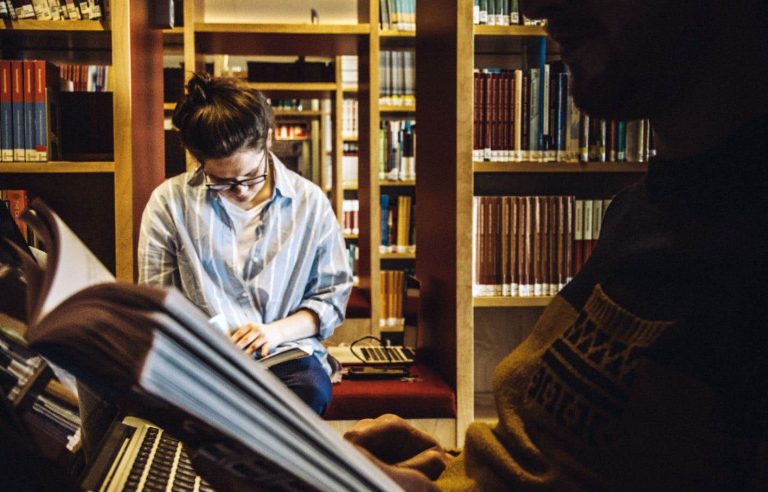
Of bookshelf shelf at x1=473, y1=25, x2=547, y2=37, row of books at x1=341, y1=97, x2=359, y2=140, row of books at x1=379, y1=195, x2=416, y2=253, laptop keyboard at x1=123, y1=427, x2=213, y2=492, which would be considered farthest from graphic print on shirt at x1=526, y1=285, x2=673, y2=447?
row of books at x1=341, y1=97, x2=359, y2=140

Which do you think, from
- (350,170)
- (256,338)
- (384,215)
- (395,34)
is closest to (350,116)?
(350,170)

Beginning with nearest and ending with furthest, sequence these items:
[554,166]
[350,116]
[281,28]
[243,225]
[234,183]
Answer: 1. [234,183]
2. [243,225]
3. [554,166]
4. [281,28]
5. [350,116]

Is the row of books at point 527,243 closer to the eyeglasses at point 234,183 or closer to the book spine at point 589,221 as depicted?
the book spine at point 589,221

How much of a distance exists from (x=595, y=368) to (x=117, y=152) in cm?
193

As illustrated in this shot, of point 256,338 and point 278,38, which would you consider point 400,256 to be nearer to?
point 278,38

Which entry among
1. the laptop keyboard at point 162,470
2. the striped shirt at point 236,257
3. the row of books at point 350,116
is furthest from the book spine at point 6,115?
the row of books at point 350,116

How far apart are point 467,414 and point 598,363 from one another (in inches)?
61.5

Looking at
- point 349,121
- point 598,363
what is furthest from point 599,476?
point 349,121

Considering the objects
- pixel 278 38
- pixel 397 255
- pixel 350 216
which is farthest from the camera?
pixel 350 216

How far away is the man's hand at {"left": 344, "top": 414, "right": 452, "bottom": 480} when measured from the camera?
0.75m

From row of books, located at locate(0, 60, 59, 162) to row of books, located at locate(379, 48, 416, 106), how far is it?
2325 millimetres

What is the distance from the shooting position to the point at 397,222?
4082mm

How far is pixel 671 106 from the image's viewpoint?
590 mm

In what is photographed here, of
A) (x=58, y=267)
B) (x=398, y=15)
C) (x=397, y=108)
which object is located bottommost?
(x=58, y=267)
